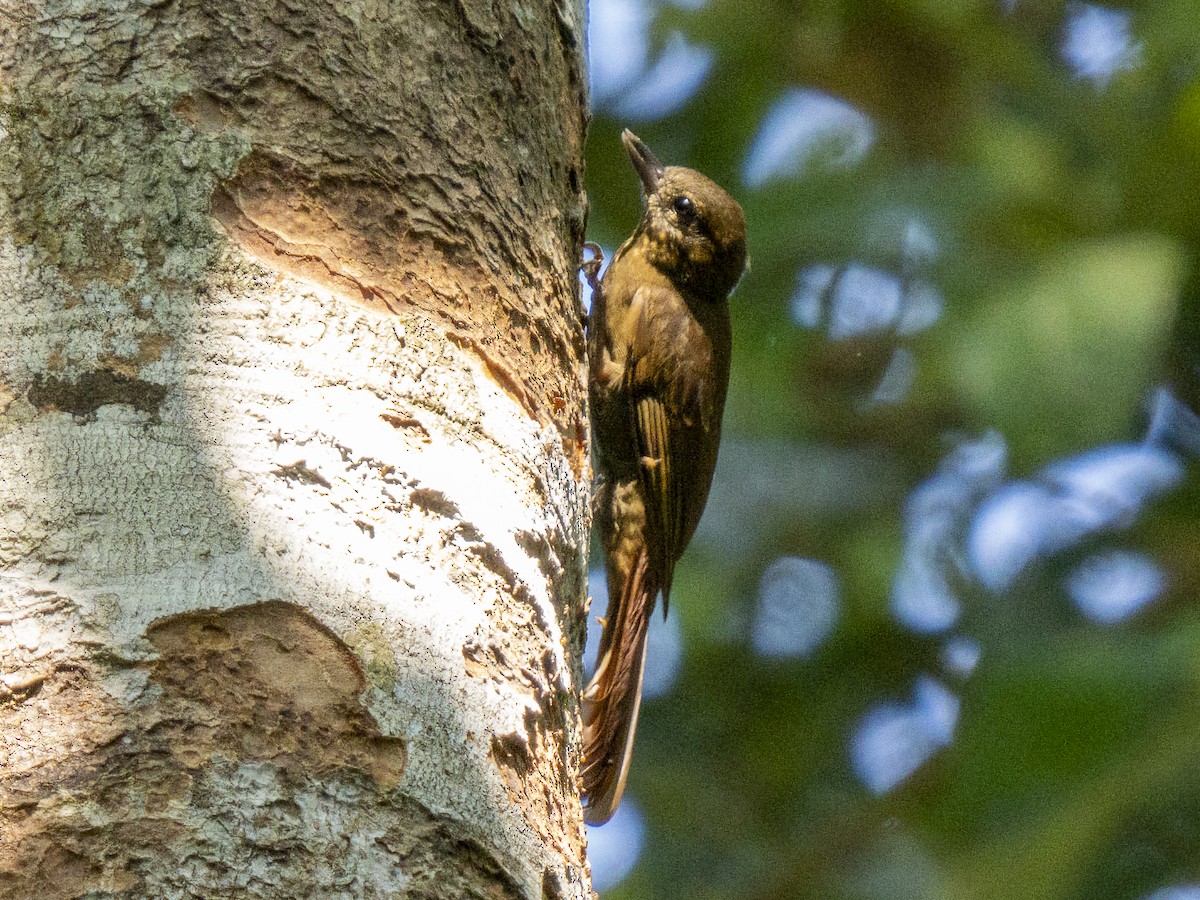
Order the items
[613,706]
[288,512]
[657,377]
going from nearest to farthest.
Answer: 1. [288,512]
2. [613,706]
3. [657,377]

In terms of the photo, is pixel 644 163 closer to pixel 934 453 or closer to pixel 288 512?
pixel 934 453

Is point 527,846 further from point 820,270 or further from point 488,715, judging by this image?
point 820,270

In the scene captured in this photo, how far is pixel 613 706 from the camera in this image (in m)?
3.29

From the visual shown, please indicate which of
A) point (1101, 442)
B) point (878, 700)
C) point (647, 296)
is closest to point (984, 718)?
point (1101, 442)

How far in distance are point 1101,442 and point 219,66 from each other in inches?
82.8

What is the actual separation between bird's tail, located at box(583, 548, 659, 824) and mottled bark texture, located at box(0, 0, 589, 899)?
1340mm

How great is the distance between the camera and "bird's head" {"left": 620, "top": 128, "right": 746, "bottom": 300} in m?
4.21

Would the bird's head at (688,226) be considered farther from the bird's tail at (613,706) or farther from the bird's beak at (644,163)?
the bird's tail at (613,706)

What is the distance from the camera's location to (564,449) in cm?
199

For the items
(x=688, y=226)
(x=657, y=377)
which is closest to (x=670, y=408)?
(x=657, y=377)

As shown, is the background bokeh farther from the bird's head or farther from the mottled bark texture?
the mottled bark texture

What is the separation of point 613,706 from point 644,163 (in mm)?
1816

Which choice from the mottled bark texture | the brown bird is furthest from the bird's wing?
the mottled bark texture

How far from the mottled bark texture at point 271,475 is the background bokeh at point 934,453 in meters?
1.35
